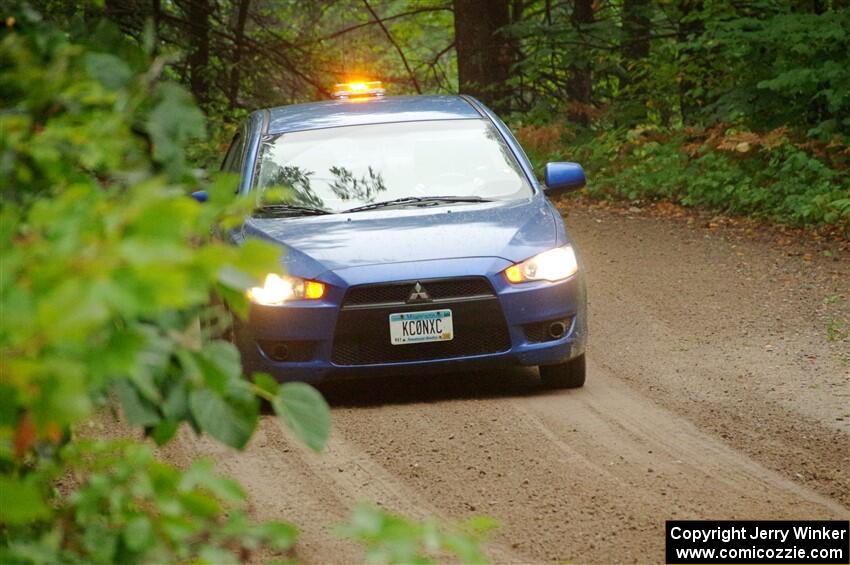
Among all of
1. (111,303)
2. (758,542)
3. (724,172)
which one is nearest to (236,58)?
(724,172)

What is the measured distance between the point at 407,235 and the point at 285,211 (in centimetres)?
96

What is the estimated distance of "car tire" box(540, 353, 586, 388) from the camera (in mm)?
7980

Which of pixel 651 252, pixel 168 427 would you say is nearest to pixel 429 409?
pixel 168 427

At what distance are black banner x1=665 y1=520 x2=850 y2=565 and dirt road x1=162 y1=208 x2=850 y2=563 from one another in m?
0.09

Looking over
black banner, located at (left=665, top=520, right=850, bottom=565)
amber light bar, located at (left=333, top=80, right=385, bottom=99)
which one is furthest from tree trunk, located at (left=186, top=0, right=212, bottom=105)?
black banner, located at (left=665, top=520, right=850, bottom=565)

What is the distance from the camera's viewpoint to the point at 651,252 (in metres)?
14.0

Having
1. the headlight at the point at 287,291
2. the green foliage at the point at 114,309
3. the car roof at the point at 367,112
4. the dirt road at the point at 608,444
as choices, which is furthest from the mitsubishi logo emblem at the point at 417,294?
the green foliage at the point at 114,309

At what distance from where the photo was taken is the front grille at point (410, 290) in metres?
7.44

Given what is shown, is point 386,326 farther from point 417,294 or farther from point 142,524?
point 142,524

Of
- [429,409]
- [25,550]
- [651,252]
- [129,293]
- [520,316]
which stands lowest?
[651,252]

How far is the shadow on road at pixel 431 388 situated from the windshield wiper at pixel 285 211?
3.58ft

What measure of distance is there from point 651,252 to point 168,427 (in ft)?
39.3

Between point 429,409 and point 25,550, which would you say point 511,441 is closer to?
point 429,409

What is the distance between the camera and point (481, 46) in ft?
73.7
